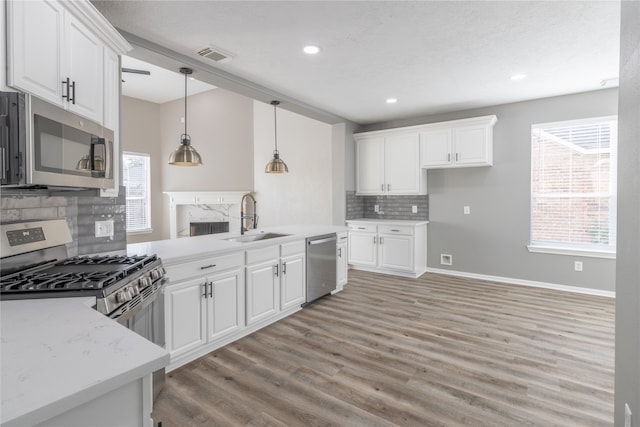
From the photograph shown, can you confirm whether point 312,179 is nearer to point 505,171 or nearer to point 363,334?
point 505,171

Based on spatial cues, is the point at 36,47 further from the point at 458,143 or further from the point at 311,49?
the point at 458,143

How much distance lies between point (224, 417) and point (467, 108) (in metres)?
4.92

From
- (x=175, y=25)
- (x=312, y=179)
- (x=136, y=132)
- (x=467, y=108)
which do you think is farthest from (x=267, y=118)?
(x=175, y=25)

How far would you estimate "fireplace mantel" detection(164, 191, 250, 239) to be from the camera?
6.73m

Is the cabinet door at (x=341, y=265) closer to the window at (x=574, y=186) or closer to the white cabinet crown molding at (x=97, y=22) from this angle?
the window at (x=574, y=186)

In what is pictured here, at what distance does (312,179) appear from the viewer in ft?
19.6

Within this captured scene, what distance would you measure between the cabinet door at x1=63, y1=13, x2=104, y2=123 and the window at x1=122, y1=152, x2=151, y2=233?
5.49m

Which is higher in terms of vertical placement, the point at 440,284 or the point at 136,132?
the point at 136,132

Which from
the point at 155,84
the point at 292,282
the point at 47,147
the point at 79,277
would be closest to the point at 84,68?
the point at 47,147

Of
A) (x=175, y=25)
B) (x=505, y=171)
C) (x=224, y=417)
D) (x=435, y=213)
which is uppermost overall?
(x=175, y=25)

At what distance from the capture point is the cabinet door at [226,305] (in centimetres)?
262

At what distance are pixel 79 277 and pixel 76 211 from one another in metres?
0.88

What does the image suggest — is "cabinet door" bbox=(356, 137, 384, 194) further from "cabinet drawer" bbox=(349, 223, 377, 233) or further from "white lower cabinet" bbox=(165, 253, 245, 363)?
"white lower cabinet" bbox=(165, 253, 245, 363)

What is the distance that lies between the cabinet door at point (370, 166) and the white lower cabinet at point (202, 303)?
3.29 metres
